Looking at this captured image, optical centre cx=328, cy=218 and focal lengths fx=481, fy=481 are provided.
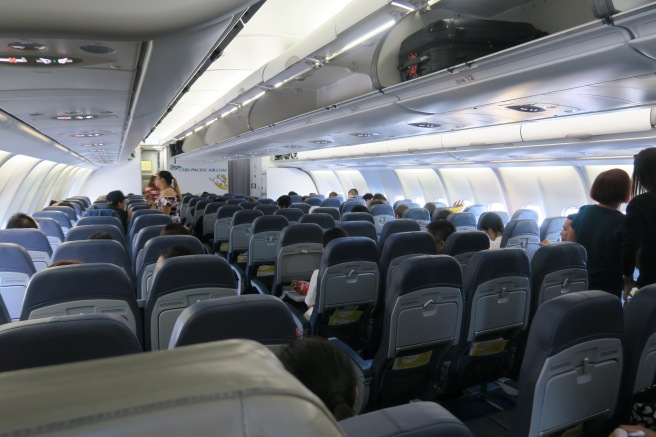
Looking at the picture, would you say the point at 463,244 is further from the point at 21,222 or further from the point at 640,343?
the point at 21,222

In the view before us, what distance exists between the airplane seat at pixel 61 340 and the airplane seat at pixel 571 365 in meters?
1.64

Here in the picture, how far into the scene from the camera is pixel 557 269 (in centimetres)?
363

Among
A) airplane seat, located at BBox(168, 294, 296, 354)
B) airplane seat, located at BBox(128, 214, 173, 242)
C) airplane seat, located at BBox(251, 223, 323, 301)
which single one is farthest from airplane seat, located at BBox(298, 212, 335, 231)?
airplane seat, located at BBox(168, 294, 296, 354)

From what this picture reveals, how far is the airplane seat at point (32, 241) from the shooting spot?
4.64 m

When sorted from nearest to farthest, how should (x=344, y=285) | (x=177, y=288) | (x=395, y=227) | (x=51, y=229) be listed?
(x=177, y=288) → (x=344, y=285) → (x=395, y=227) → (x=51, y=229)

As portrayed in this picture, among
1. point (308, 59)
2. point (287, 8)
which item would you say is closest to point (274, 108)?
point (287, 8)

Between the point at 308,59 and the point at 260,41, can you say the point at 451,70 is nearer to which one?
the point at 308,59

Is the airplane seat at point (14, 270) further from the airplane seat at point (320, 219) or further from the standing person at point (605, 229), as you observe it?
the standing person at point (605, 229)

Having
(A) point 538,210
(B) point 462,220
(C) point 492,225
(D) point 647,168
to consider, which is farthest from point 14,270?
(A) point 538,210

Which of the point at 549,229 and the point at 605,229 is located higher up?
the point at 605,229

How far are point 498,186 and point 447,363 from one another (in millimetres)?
10252

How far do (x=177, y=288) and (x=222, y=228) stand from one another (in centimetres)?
604

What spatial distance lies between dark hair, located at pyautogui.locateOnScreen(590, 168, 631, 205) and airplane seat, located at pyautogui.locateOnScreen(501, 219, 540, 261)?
10.9 ft

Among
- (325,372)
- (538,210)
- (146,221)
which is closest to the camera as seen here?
(325,372)
